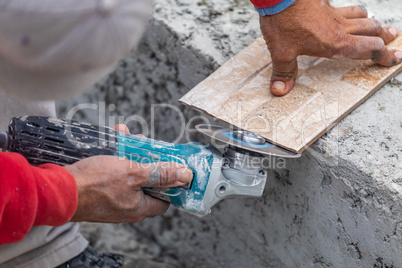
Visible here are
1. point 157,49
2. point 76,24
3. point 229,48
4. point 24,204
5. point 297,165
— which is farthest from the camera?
point 157,49

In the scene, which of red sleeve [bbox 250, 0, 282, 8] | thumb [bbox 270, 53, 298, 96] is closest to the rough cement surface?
thumb [bbox 270, 53, 298, 96]

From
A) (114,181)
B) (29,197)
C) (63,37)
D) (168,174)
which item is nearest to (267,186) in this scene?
(168,174)

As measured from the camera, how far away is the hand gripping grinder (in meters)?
1.28

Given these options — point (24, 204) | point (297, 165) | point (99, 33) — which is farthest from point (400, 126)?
point (24, 204)

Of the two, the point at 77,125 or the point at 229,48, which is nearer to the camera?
the point at 77,125

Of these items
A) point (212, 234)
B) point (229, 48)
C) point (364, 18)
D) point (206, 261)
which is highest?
point (364, 18)

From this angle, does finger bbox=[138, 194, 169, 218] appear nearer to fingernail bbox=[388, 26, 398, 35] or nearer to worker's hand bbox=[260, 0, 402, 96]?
worker's hand bbox=[260, 0, 402, 96]

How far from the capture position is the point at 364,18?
4.96 feet

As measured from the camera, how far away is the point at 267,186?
1722 millimetres

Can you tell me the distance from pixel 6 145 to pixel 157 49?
0.91 m

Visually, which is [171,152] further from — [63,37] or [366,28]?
[366,28]

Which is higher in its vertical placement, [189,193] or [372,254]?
[189,193]

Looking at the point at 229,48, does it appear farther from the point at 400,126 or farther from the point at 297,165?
the point at 400,126

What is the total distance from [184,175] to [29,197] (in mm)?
426
